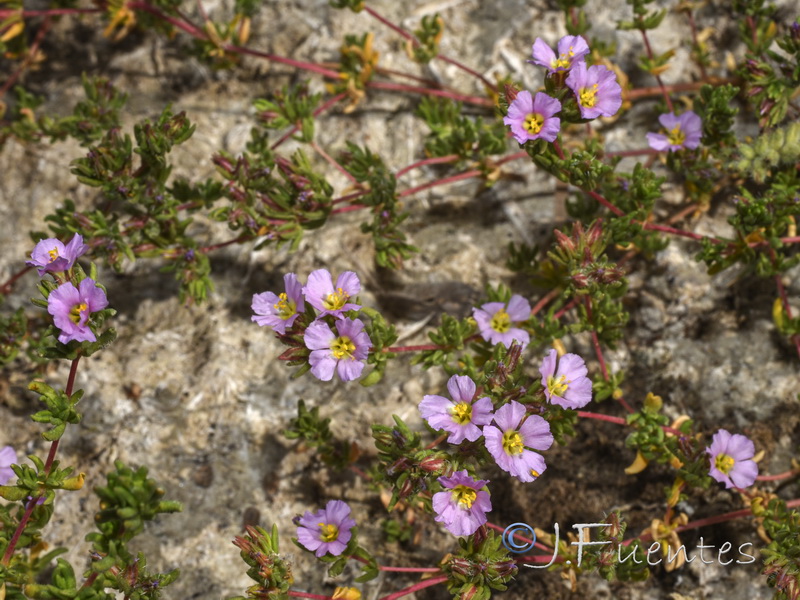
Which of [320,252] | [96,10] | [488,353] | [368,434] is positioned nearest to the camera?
[488,353]

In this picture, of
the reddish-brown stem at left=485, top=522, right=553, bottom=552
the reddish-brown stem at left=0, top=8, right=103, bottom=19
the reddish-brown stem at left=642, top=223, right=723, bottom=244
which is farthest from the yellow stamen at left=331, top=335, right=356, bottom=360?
the reddish-brown stem at left=0, top=8, right=103, bottom=19

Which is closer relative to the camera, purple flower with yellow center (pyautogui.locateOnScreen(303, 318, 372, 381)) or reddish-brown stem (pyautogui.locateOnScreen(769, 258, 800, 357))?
purple flower with yellow center (pyautogui.locateOnScreen(303, 318, 372, 381))

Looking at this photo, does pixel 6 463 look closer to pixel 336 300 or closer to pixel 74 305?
pixel 74 305

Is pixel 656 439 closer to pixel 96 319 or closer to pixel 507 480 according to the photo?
pixel 507 480

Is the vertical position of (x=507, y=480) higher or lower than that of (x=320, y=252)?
lower

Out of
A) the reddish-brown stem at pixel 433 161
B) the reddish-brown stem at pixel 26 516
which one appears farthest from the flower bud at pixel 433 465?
the reddish-brown stem at pixel 433 161

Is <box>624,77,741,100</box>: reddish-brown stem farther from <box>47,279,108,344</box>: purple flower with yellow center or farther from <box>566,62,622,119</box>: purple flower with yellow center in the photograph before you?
<box>47,279,108,344</box>: purple flower with yellow center

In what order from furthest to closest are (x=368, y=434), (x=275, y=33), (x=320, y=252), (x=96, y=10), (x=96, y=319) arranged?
(x=275, y=33) < (x=96, y=10) < (x=320, y=252) < (x=368, y=434) < (x=96, y=319)

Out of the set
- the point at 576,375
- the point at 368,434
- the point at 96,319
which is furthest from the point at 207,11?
the point at 576,375
